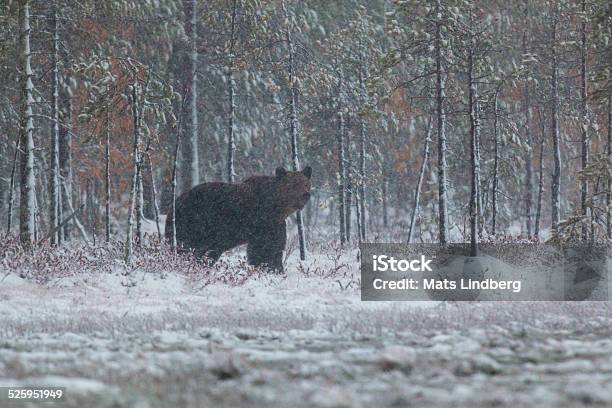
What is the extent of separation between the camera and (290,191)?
698 inches

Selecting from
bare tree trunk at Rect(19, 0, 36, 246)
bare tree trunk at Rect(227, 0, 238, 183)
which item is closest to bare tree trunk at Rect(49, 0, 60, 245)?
bare tree trunk at Rect(19, 0, 36, 246)

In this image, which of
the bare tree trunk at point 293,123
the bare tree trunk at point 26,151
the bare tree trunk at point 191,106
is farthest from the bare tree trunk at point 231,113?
the bare tree trunk at point 26,151

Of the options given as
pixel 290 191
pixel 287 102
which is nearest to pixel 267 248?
pixel 290 191

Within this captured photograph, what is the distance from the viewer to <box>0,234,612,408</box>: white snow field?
19.4 feet

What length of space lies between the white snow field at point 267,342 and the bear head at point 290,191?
7.29ft

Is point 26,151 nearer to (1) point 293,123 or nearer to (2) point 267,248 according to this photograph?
(2) point 267,248

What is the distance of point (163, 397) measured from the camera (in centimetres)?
580

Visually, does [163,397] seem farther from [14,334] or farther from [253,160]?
Result: [253,160]

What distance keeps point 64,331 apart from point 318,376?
4.61 metres

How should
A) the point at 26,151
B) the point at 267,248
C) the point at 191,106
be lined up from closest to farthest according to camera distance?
the point at 26,151 → the point at 267,248 → the point at 191,106

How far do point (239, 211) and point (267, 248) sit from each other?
109 centimetres

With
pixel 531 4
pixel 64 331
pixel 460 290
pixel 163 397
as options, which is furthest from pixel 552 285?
pixel 531 4

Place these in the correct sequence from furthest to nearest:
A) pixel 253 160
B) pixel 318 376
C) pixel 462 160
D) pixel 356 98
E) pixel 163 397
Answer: pixel 253 160, pixel 462 160, pixel 356 98, pixel 318 376, pixel 163 397

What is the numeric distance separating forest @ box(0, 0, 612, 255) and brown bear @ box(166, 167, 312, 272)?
0.99m
